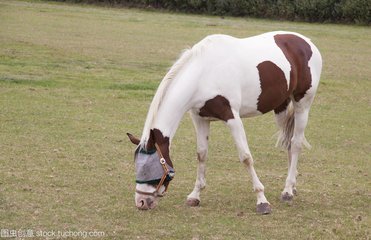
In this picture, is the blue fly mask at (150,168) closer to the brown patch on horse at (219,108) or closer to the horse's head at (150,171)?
the horse's head at (150,171)

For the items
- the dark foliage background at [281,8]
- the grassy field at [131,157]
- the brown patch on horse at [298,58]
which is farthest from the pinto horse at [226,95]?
the dark foliage background at [281,8]

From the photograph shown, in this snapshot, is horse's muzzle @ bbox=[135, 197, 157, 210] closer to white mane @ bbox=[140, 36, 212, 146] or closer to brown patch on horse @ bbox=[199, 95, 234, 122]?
white mane @ bbox=[140, 36, 212, 146]

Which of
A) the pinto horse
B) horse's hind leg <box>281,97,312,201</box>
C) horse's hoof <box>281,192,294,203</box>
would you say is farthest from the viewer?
horse's hind leg <box>281,97,312,201</box>

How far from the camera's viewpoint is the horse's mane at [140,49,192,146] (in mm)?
7180

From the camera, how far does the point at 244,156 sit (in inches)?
300

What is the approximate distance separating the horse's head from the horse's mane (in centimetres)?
7

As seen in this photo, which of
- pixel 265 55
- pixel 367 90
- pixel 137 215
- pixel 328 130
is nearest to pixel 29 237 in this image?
pixel 137 215

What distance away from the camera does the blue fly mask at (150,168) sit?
715 cm

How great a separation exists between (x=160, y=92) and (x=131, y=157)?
303cm

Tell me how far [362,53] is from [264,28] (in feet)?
26.2

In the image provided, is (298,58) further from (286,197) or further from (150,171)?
(150,171)

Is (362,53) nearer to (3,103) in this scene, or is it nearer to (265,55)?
(3,103)

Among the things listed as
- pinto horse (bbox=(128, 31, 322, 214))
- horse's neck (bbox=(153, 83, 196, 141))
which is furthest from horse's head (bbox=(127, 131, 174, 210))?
horse's neck (bbox=(153, 83, 196, 141))

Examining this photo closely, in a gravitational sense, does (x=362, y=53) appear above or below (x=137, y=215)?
below
